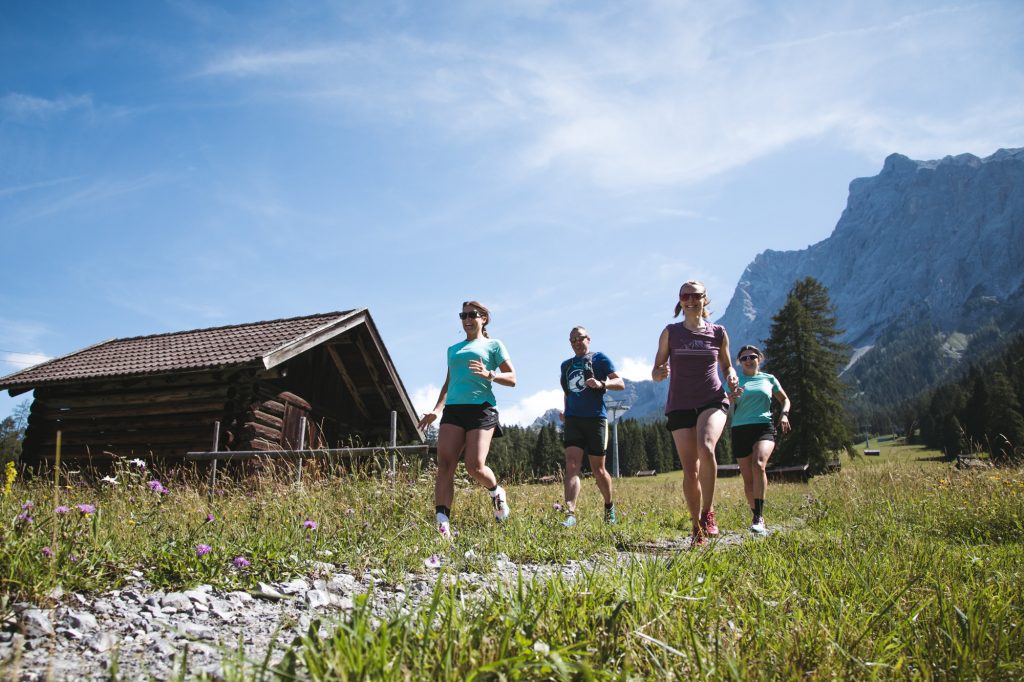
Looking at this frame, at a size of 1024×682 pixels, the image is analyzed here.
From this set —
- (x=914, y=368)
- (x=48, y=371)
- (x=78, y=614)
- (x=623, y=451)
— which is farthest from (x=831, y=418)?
(x=914, y=368)

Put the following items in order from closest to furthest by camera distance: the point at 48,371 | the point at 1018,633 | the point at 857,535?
1. the point at 1018,633
2. the point at 857,535
3. the point at 48,371

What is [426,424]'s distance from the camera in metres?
5.35

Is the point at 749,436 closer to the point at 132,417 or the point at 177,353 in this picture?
the point at 177,353

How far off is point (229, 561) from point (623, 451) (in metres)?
79.1

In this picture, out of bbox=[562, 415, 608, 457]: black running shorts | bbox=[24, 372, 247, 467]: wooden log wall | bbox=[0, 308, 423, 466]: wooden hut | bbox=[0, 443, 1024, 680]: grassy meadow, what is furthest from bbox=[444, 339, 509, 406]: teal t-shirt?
bbox=[24, 372, 247, 467]: wooden log wall

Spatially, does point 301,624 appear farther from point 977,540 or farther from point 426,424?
point 977,540

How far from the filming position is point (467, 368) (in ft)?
17.6

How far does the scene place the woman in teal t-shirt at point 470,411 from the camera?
511 centimetres

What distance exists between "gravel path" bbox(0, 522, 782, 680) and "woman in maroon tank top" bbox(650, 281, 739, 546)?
2379mm

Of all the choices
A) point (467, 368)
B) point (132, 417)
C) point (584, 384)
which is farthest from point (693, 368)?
point (132, 417)

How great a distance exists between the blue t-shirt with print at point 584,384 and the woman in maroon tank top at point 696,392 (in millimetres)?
1124

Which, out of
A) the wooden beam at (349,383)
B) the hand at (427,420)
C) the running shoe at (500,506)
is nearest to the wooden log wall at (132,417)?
the wooden beam at (349,383)

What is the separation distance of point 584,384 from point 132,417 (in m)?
10.4

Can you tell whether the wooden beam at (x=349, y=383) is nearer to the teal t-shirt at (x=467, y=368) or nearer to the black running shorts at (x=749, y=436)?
the teal t-shirt at (x=467, y=368)
